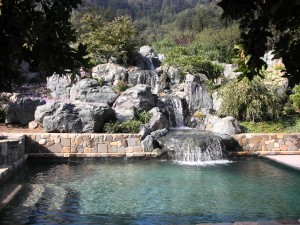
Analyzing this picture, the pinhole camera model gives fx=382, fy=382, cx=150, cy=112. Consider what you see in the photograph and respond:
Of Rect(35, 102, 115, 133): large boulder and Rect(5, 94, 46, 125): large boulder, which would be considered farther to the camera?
Rect(5, 94, 46, 125): large boulder

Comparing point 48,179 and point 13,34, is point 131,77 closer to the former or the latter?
point 48,179

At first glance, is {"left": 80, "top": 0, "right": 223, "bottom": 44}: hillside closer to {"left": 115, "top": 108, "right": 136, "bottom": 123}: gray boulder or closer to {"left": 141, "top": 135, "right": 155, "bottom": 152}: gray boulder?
{"left": 115, "top": 108, "right": 136, "bottom": 123}: gray boulder

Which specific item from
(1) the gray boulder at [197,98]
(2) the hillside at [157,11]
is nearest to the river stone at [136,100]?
(1) the gray boulder at [197,98]

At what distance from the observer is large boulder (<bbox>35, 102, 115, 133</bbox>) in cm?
1245

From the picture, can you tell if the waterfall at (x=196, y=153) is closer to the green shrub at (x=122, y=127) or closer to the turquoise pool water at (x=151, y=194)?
the turquoise pool water at (x=151, y=194)

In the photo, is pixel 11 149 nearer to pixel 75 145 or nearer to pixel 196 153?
pixel 75 145

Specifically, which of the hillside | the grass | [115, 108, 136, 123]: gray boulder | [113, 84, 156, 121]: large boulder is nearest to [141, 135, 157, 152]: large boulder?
[115, 108, 136, 123]: gray boulder

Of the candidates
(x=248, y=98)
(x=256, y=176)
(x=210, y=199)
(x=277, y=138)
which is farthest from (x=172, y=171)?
(x=248, y=98)

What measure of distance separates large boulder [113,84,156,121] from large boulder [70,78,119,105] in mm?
453

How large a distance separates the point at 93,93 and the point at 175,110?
3424mm

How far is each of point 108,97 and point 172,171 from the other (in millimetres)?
6432

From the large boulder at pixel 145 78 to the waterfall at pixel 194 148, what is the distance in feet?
21.6

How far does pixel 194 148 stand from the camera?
11.5 m

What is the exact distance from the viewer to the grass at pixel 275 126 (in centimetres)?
1412
